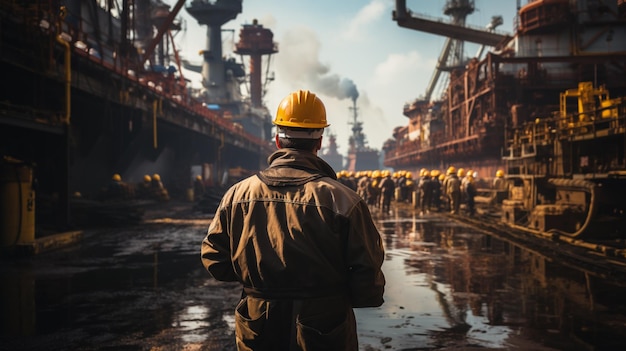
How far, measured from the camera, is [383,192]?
26.2m

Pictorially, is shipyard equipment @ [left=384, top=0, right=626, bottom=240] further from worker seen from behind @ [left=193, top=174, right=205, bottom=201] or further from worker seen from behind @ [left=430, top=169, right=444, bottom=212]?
worker seen from behind @ [left=193, top=174, right=205, bottom=201]

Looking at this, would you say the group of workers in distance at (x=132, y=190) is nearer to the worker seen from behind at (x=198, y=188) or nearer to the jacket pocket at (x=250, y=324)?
the worker seen from behind at (x=198, y=188)

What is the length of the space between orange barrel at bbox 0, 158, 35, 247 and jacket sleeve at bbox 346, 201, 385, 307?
1101 centimetres

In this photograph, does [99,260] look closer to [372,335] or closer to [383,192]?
[372,335]

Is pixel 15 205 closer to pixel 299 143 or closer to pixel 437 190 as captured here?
pixel 299 143

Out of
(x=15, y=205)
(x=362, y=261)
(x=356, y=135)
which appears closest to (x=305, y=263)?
(x=362, y=261)

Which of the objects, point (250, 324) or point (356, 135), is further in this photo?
point (356, 135)

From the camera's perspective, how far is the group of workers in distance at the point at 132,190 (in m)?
25.6

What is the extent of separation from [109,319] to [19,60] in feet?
38.9

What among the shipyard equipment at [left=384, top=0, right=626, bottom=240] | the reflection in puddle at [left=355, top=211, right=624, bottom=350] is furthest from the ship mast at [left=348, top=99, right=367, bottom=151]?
the reflection in puddle at [left=355, top=211, right=624, bottom=350]

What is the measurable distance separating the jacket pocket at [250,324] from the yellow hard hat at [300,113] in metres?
0.92

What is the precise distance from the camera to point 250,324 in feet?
8.28

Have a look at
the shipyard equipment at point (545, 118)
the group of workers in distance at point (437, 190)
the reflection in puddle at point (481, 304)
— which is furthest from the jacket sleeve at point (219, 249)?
the group of workers in distance at point (437, 190)

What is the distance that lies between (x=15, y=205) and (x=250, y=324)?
10790 millimetres
